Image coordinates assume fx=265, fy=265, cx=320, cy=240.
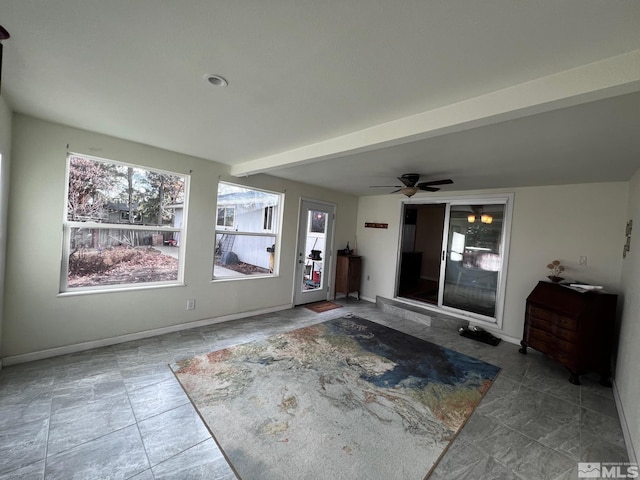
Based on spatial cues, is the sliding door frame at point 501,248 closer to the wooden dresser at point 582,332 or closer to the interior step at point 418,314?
the interior step at point 418,314

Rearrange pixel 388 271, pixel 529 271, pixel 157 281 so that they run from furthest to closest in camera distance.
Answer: pixel 388 271 < pixel 529 271 < pixel 157 281

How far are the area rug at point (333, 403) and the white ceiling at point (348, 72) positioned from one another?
2.25m

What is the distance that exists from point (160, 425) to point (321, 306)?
3499mm

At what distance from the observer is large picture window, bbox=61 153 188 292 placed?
2.89 meters

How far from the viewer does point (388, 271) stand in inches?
220

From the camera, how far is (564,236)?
3.71 meters

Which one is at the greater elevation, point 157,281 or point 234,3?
point 234,3

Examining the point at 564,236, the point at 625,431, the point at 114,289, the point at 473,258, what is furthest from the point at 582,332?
the point at 114,289

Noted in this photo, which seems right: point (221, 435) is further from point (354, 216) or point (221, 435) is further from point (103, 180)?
point (354, 216)

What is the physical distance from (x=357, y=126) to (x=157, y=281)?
3.16 metres

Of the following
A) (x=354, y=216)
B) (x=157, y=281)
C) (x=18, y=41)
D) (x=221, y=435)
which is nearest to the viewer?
(x=18, y=41)

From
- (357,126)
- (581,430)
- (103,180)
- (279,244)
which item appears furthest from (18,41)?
(581,430)

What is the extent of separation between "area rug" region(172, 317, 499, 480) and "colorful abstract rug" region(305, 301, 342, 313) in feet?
4.46

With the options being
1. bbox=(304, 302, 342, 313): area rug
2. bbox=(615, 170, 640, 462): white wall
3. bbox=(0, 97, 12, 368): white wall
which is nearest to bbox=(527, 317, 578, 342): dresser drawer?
bbox=(615, 170, 640, 462): white wall
